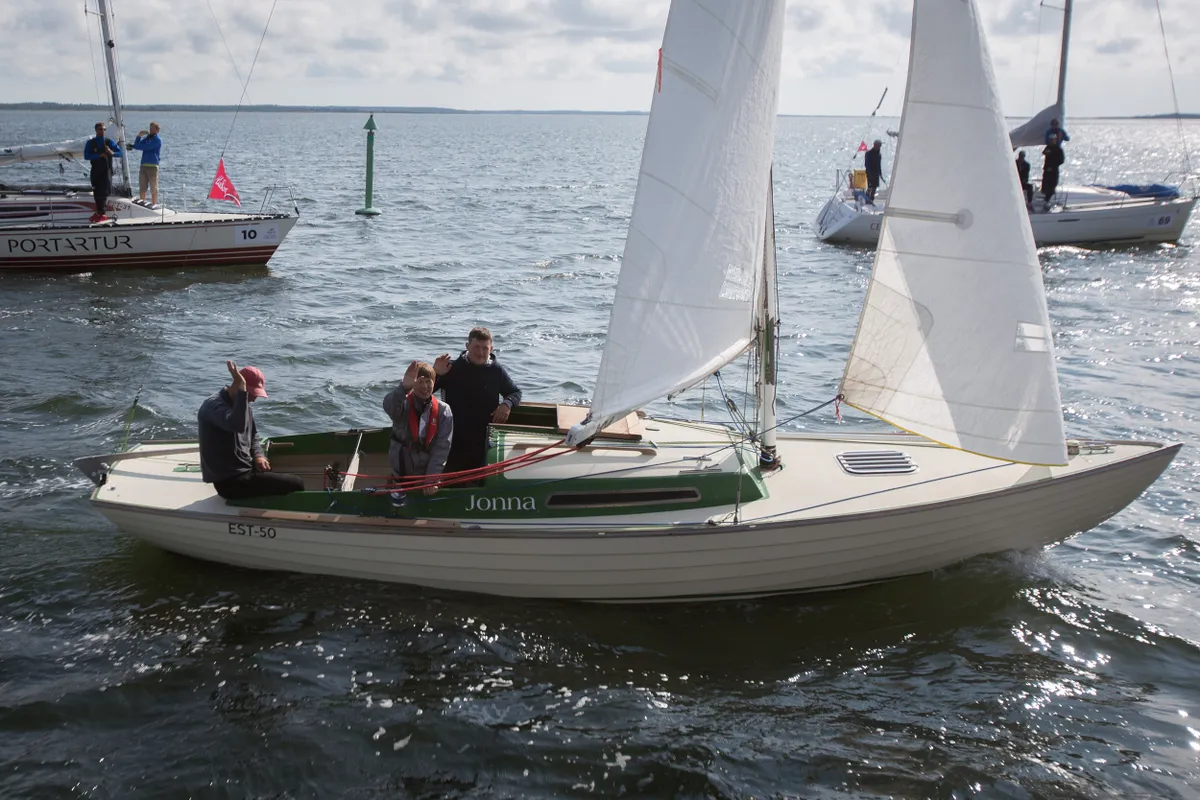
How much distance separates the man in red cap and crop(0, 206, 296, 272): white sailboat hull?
1612cm

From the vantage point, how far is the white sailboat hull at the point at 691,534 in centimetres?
852

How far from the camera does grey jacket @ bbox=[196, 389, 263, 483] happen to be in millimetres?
8562

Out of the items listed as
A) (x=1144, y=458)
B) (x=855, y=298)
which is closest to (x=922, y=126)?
(x=1144, y=458)

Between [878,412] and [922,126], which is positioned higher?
[922,126]

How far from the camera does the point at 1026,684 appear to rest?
8.29 m

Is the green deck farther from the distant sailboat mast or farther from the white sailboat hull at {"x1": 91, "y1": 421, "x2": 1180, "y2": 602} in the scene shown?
the distant sailboat mast

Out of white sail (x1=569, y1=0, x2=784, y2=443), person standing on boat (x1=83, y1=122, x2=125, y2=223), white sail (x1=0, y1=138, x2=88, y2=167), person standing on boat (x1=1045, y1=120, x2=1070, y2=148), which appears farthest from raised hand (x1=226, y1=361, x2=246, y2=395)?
person standing on boat (x1=1045, y1=120, x2=1070, y2=148)

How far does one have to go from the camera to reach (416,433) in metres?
8.93

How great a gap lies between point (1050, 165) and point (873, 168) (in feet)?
16.1

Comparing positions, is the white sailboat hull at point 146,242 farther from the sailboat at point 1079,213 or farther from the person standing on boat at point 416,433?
the sailboat at point 1079,213

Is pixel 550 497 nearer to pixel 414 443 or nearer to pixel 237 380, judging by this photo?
pixel 414 443

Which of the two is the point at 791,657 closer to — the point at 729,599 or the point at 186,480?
the point at 729,599

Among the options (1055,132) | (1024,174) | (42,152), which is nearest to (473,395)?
(42,152)

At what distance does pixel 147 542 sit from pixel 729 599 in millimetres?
5584
